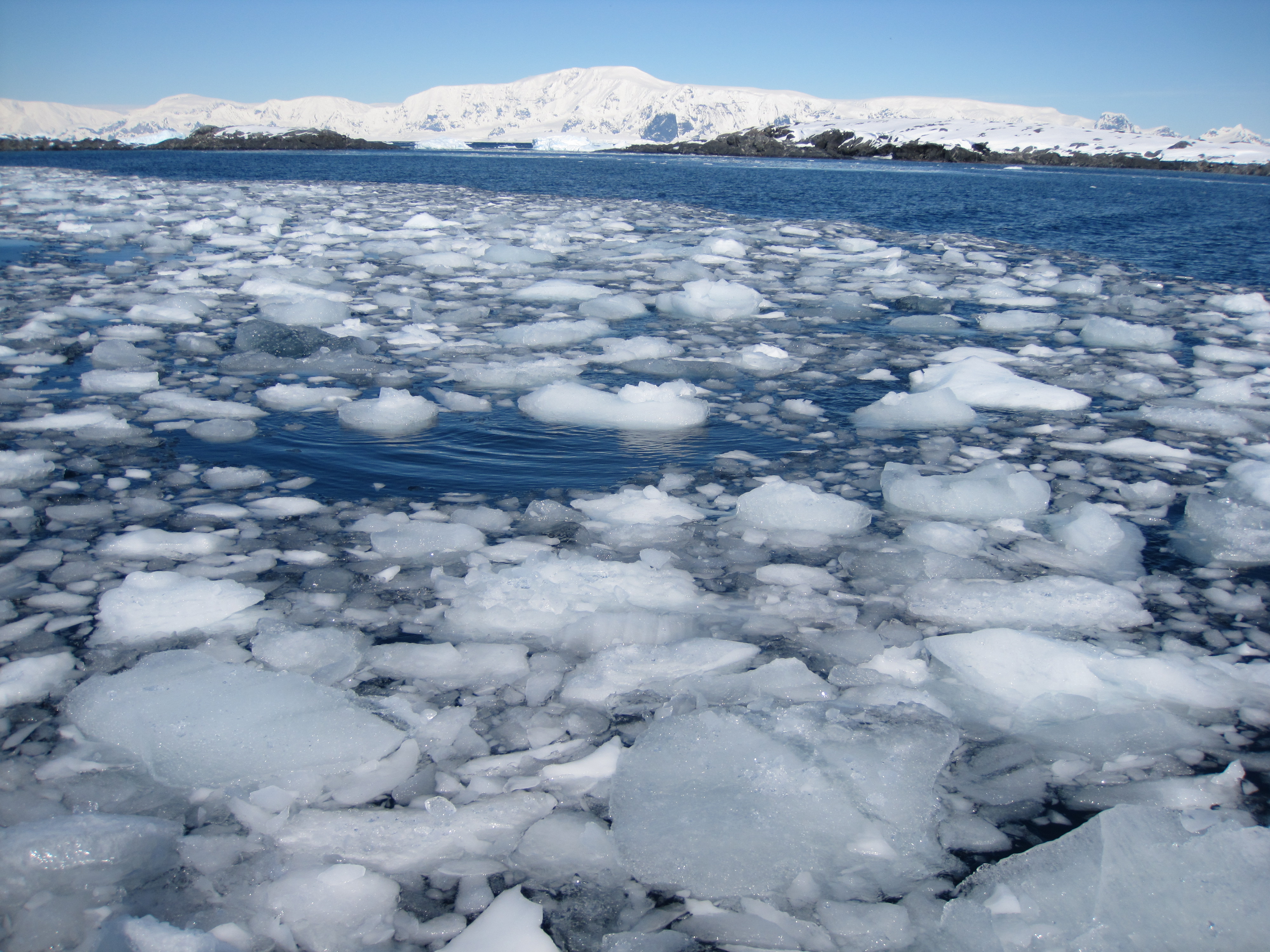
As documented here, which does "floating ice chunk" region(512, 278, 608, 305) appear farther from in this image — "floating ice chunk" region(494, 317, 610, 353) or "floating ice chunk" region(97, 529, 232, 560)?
"floating ice chunk" region(97, 529, 232, 560)

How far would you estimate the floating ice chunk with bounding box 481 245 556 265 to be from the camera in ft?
22.1

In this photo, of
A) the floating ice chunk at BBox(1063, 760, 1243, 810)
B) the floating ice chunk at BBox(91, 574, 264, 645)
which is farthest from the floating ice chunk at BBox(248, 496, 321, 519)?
the floating ice chunk at BBox(1063, 760, 1243, 810)

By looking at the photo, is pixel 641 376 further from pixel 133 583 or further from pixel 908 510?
pixel 133 583

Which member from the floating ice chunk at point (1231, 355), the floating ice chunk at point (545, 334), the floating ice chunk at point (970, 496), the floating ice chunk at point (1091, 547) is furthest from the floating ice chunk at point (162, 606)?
the floating ice chunk at point (1231, 355)

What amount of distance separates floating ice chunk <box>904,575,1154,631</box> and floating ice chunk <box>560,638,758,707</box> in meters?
0.52

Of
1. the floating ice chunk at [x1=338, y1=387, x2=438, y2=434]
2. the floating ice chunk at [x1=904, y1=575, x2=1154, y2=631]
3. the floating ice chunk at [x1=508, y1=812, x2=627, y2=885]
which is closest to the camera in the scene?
the floating ice chunk at [x1=508, y1=812, x2=627, y2=885]

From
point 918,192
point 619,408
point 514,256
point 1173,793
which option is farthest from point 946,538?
point 918,192

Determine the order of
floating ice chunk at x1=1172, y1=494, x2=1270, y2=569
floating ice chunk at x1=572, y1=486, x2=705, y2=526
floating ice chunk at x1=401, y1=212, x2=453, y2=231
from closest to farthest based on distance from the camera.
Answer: floating ice chunk at x1=1172, y1=494, x2=1270, y2=569 → floating ice chunk at x1=572, y1=486, x2=705, y2=526 → floating ice chunk at x1=401, y1=212, x2=453, y2=231

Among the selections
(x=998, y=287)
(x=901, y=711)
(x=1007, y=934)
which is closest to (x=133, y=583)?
(x=901, y=711)

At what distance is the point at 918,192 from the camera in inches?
815

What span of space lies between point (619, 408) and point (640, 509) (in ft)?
2.84

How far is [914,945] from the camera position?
1127mm

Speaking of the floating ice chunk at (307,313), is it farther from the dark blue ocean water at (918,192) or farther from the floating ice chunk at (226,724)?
the dark blue ocean water at (918,192)

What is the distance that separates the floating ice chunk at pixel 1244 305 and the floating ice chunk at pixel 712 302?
3447mm
